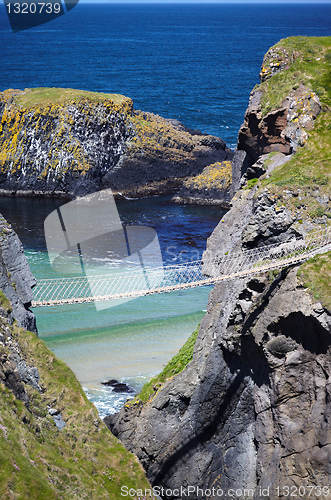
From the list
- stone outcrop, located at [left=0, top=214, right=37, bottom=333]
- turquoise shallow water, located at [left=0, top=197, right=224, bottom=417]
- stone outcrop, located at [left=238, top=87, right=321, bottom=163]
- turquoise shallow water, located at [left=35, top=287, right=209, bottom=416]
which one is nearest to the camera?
stone outcrop, located at [left=0, top=214, right=37, bottom=333]

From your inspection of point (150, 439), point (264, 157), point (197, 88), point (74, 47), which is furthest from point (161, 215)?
point (74, 47)

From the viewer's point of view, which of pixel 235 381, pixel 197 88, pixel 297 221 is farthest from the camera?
pixel 197 88

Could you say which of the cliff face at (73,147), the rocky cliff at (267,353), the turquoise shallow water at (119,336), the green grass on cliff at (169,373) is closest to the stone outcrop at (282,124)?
the rocky cliff at (267,353)

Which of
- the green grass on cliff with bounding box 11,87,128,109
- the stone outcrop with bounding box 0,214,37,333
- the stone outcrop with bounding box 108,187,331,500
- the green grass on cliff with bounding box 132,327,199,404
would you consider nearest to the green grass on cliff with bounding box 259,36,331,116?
the stone outcrop with bounding box 108,187,331,500

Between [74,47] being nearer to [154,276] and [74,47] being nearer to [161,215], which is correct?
[161,215]

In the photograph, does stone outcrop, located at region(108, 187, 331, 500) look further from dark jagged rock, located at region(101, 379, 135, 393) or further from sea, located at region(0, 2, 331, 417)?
sea, located at region(0, 2, 331, 417)

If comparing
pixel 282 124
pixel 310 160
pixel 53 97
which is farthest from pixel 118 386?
pixel 53 97

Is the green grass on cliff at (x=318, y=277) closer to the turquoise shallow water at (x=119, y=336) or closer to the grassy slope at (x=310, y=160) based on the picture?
the grassy slope at (x=310, y=160)
